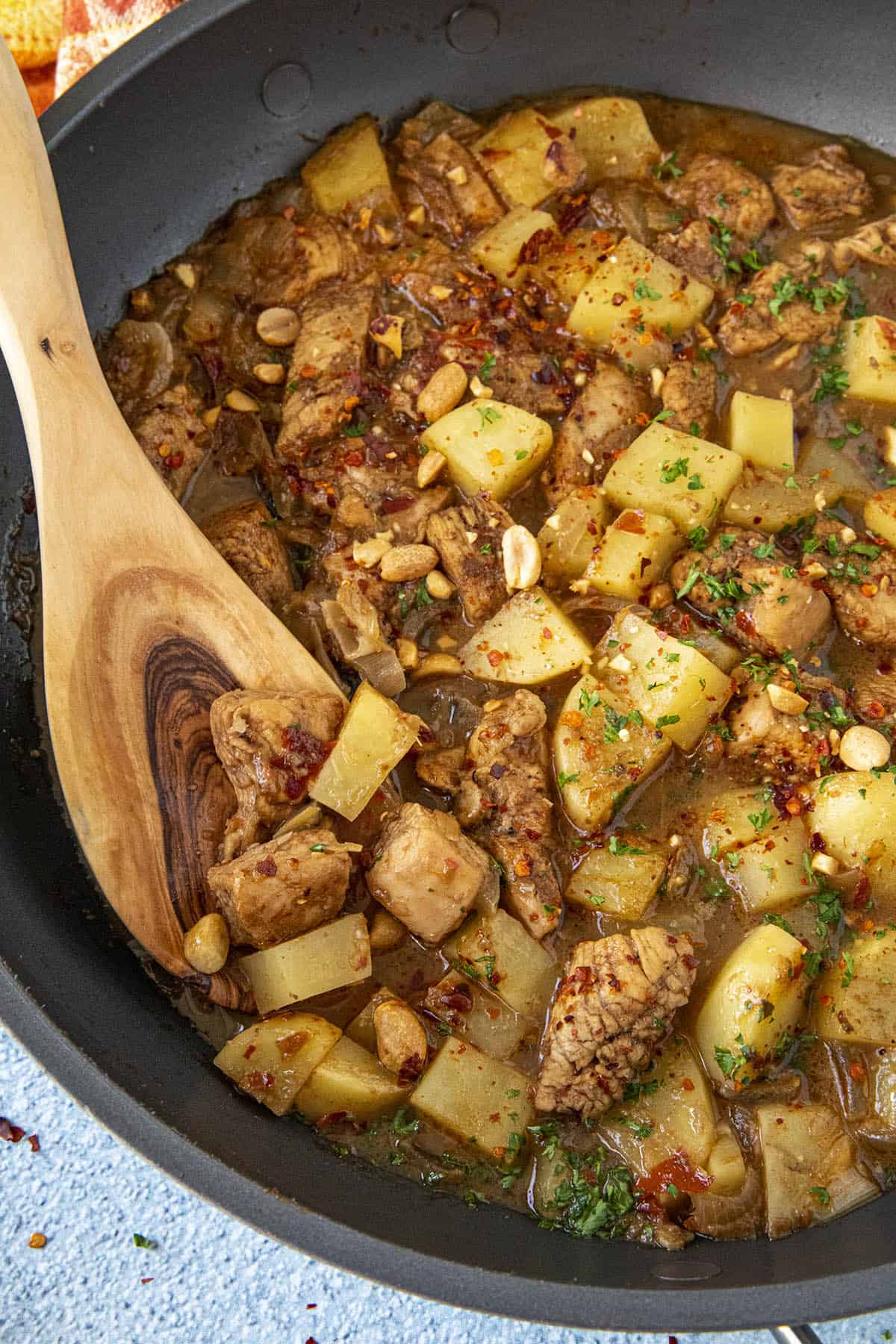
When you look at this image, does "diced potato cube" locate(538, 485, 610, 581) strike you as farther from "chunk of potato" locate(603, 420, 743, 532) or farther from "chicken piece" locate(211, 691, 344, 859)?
"chicken piece" locate(211, 691, 344, 859)

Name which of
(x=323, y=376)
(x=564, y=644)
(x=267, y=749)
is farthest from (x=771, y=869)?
(x=323, y=376)

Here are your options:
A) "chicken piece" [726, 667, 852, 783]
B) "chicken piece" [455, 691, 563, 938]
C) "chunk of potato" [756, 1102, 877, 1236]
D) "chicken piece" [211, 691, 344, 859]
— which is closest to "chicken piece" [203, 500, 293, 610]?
"chicken piece" [211, 691, 344, 859]

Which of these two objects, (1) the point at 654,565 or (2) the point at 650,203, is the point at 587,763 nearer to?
(1) the point at 654,565

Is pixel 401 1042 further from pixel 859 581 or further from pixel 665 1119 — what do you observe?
pixel 859 581

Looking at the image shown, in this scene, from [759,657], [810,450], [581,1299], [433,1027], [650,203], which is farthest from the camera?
[650,203]

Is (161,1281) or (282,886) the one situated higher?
(282,886)

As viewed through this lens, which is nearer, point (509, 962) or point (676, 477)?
point (509, 962)

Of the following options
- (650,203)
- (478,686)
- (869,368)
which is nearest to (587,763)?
(478,686)

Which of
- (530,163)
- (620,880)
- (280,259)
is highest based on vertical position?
(280,259)
